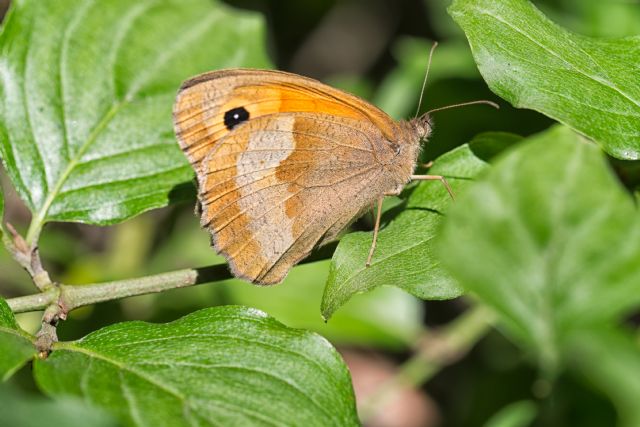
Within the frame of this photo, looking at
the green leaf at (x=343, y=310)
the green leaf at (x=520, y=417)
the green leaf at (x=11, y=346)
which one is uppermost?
the green leaf at (x=11, y=346)

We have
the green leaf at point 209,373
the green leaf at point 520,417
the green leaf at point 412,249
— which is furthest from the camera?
the green leaf at point 520,417

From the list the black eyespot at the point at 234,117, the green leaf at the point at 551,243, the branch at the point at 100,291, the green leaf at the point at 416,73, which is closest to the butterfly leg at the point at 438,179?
the black eyespot at the point at 234,117

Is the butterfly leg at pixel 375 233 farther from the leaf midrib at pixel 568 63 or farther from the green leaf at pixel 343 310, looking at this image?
the green leaf at pixel 343 310

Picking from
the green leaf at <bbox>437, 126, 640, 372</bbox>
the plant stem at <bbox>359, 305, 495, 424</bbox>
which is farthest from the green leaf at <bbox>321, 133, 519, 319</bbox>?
the plant stem at <bbox>359, 305, 495, 424</bbox>

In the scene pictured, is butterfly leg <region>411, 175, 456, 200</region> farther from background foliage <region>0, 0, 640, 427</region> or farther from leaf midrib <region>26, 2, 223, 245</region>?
leaf midrib <region>26, 2, 223, 245</region>

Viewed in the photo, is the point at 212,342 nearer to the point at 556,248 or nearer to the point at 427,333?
the point at 556,248

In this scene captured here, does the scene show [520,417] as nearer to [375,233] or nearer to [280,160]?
[375,233]

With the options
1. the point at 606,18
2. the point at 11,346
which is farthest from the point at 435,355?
the point at 11,346
